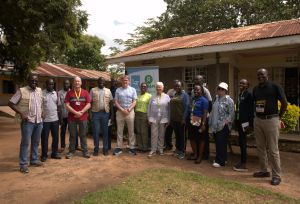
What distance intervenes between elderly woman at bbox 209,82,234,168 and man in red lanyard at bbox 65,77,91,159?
2.90m

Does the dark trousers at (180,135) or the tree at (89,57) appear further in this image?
the tree at (89,57)

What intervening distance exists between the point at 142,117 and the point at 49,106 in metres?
2.26

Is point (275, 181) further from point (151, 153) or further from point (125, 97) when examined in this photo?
point (125, 97)

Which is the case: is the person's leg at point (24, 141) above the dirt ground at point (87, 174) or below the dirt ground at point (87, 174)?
above

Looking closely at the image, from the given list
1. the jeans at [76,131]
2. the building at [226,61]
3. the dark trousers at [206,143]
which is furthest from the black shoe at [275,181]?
the building at [226,61]

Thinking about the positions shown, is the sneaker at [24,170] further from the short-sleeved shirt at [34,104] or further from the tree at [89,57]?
the tree at [89,57]

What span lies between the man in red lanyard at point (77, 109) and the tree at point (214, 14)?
20.3m

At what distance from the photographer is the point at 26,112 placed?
6383 mm

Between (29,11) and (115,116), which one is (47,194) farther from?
(29,11)

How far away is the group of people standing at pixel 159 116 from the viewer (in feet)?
19.8

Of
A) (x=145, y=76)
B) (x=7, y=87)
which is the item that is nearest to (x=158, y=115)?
(x=145, y=76)

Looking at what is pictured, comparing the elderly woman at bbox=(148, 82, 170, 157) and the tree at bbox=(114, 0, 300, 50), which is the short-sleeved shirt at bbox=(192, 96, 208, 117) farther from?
the tree at bbox=(114, 0, 300, 50)

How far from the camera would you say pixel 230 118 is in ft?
22.8

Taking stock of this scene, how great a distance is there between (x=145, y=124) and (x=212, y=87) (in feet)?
15.7
